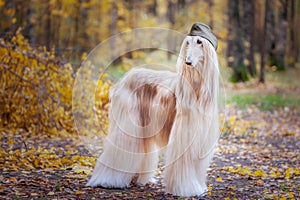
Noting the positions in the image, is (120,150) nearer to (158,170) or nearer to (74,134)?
A: (158,170)

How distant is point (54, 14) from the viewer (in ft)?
63.4

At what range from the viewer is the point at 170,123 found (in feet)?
14.7

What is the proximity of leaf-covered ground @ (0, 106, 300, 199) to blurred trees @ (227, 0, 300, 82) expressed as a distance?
855 cm

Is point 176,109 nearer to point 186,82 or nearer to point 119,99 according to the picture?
point 186,82

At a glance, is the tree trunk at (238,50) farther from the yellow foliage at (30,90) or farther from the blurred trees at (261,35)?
the yellow foliage at (30,90)

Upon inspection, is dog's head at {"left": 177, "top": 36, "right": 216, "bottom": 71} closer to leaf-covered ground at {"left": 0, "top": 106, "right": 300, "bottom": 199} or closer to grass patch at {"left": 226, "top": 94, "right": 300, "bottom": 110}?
leaf-covered ground at {"left": 0, "top": 106, "right": 300, "bottom": 199}

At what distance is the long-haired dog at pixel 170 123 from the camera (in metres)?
4.14

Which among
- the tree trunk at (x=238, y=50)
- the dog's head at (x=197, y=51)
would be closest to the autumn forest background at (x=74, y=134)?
the dog's head at (x=197, y=51)

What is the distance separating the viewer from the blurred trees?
16859 millimetres

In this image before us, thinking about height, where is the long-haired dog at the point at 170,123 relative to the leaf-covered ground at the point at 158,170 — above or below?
above

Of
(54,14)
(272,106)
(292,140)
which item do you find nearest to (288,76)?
(272,106)

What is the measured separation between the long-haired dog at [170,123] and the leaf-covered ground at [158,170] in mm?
195

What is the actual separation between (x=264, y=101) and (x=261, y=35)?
9.99 metres

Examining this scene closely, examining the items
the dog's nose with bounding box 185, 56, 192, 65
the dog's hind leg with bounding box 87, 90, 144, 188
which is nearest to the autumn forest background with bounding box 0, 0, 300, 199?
the dog's hind leg with bounding box 87, 90, 144, 188
